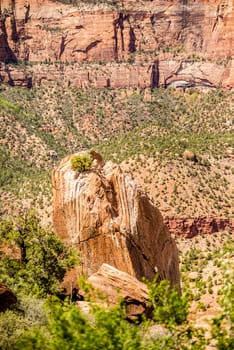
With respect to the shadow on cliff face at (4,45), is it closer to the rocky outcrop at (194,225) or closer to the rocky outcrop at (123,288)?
the rocky outcrop at (194,225)

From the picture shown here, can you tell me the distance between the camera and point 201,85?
155 meters

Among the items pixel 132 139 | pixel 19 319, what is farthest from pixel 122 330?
pixel 132 139

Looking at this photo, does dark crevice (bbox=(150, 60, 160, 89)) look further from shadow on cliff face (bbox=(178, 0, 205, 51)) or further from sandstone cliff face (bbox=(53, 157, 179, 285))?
sandstone cliff face (bbox=(53, 157, 179, 285))

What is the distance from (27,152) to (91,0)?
5274 centimetres

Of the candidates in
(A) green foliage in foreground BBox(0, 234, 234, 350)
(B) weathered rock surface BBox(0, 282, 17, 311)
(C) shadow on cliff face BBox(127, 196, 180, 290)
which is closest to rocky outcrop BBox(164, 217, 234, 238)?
(C) shadow on cliff face BBox(127, 196, 180, 290)

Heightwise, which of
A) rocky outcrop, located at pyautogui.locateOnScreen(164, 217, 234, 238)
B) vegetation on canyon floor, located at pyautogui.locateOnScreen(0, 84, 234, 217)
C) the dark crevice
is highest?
the dark crevice

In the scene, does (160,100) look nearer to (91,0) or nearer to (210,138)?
(91,0)

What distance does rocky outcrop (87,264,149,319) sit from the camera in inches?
1159

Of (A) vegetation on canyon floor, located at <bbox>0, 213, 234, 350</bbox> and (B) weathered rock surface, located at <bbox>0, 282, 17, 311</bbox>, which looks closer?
(A) vegetation on canyon floor, located at <bbox>0, 213, 234, 350</bbox>

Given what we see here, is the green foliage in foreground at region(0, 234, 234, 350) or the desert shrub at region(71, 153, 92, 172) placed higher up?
the desert shrub at region(71, 153, 92, 172)

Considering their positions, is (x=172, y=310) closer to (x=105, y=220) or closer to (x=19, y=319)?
(x=19, y=319)

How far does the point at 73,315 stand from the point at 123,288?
1243 centimetres

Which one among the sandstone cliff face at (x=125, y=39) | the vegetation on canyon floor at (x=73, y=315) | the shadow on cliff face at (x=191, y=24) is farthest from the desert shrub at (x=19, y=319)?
the shadow on cliff face at (x=191, y=24)

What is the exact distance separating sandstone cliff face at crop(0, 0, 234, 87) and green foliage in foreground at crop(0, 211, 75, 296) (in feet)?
395
